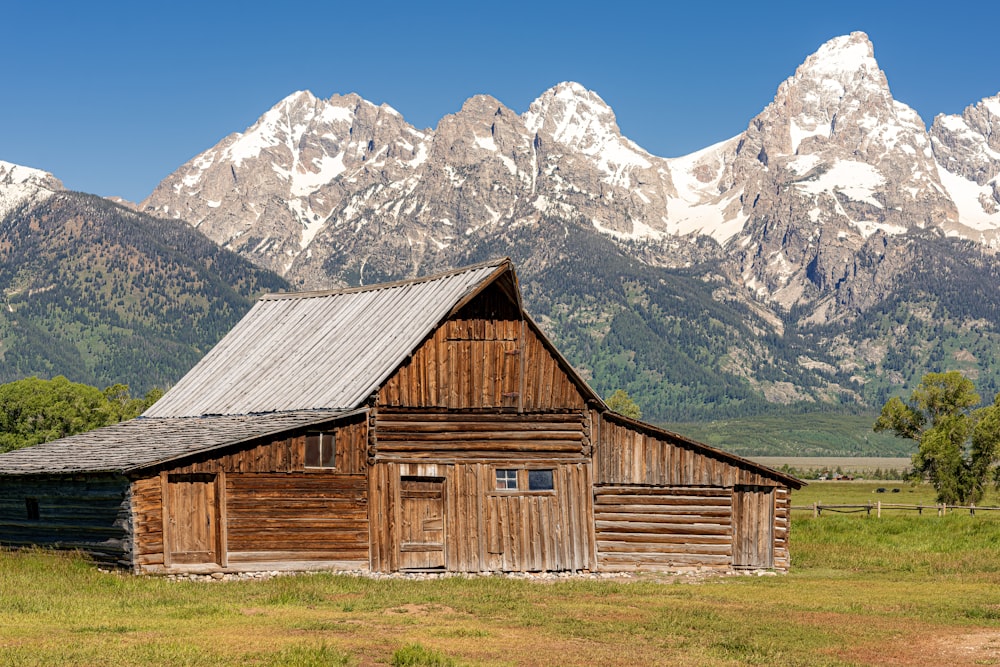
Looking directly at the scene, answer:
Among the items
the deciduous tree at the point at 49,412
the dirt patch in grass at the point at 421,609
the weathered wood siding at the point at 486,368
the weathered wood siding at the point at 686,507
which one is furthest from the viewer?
the deciduous tree at the point at 49,412

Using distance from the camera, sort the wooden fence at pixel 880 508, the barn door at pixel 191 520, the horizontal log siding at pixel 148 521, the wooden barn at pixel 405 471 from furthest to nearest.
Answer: the wooden fence at pixel 880 508, the wooden barn at pixel 405 471, the barn door at pixel 191 520, the horizontal log siding at pixel 148 521

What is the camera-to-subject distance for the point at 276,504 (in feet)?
124

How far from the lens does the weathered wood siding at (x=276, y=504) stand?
3578 centimetres

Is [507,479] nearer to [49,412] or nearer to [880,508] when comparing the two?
[880,508]

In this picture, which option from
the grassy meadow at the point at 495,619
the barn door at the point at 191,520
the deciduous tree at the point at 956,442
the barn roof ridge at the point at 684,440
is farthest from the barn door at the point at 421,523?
the deciduous tree at the point at 956,442

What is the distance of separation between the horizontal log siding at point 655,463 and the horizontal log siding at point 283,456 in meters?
7.37

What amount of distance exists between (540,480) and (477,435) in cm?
243

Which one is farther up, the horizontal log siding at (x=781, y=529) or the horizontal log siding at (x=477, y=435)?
the horizontal log siding at (x=477, y=435)

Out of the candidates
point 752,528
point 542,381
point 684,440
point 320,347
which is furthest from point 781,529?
point 320,347

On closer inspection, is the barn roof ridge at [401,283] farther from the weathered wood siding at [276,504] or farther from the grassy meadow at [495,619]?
the grassy meadow at [495,619]

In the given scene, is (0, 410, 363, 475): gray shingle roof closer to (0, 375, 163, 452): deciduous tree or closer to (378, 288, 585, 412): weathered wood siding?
(378, 288, 585, 412): weathered wood siding

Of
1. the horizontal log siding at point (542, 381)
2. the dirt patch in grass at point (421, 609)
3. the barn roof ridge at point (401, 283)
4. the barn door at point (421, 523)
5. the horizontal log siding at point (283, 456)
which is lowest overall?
the dirt patch in grass at point (421, 609)

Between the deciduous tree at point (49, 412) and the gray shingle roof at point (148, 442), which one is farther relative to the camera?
the deciduous tree at point (49, 412)

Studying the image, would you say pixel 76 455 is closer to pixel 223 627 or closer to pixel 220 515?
pixel 220 515
